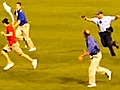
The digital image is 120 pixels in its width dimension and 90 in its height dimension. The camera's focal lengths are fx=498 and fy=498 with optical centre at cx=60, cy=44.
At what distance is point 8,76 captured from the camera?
758 inches

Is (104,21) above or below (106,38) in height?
above

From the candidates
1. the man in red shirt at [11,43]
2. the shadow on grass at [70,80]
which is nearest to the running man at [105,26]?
the shadow on grass at [70,80]

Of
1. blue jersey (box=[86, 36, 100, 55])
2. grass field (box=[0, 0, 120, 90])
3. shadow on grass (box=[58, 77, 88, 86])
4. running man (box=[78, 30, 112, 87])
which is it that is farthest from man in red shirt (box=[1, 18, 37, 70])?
blue jersey (box=[86, 36, 100, 55])


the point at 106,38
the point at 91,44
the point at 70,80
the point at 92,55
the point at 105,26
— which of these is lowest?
the point at 70,80

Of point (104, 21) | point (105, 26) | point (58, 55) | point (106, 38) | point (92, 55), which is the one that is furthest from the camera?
point (58, 55)

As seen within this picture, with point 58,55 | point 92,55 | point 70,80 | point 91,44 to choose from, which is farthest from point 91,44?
point 58,55

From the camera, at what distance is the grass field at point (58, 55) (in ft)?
60.2

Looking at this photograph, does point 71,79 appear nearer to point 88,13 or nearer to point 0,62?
point 0,62

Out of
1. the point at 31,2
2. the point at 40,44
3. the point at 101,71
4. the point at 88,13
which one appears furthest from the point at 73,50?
the point at 31,2

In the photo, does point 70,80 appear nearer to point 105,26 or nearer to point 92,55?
point 92,55

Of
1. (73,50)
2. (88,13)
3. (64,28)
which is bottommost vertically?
(73,50)

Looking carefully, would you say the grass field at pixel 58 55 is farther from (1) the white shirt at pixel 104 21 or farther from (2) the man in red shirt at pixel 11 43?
(1) the white shirt at pixel 104 21

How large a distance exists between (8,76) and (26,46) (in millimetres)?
4916

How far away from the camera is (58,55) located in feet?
73.8
